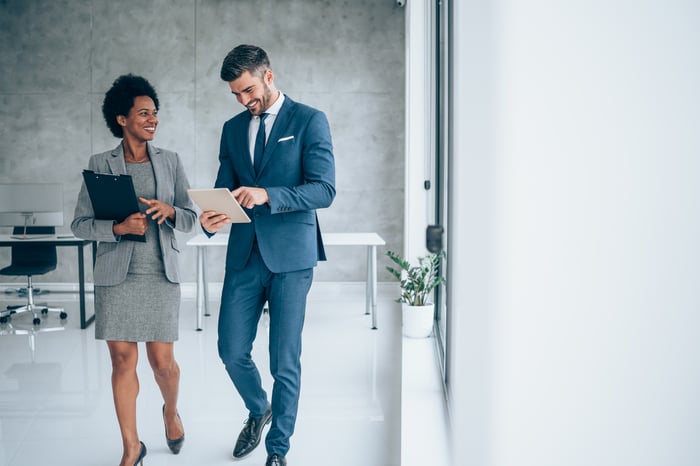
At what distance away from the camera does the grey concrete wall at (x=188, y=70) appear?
6.34 meters

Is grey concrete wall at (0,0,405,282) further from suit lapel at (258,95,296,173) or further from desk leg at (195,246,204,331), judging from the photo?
suit lapel at (258,95,296,173)

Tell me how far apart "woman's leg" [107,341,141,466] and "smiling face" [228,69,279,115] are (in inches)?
44.1

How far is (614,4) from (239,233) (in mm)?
1830

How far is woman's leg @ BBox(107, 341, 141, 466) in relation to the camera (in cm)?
241

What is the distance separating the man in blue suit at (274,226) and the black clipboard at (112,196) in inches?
11.7

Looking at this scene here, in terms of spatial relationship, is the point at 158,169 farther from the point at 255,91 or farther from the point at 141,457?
the point at 141,457

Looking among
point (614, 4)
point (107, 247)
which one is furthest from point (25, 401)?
point (614, 4)

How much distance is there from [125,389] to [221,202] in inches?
36.3

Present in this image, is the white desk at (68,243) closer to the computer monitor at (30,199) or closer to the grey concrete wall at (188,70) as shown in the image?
the computer monitor at (30,199)

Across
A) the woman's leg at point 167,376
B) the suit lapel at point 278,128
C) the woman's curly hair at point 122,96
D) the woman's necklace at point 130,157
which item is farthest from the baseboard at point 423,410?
the woman's curly hair at point 122,96

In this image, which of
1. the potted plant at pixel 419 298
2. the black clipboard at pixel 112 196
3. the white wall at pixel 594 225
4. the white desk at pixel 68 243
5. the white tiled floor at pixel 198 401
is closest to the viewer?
the white wall at pixel 594 225

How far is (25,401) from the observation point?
3.42 m

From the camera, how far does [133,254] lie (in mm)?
2420

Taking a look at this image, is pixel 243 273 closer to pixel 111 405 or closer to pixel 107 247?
pixel 107 247
